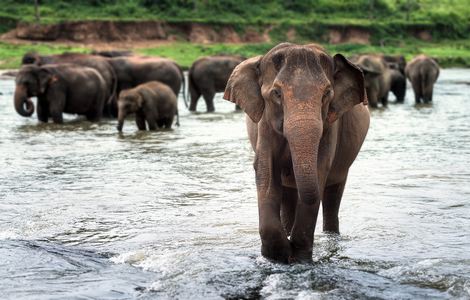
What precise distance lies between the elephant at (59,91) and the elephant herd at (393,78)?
6.82 metres

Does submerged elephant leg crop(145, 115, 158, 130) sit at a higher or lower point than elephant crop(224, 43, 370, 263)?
lower

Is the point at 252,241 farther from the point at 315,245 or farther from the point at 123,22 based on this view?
the point at 123,22

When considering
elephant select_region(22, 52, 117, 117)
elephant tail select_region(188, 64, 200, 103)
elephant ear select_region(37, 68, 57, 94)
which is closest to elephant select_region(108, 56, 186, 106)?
elephant select_region(22, 52, 117, 117)

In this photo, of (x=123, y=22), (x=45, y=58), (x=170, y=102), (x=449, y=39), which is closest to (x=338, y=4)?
(x=449, y=39)

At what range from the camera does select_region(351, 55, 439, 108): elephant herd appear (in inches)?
929

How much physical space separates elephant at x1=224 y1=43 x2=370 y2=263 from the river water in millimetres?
334

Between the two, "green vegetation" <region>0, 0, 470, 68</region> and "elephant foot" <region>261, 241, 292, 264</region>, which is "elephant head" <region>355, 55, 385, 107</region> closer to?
"elephant foot" <region>261, 241, 292, 264</region>

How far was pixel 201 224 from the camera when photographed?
8297mm

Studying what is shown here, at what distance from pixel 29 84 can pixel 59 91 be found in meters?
0.72

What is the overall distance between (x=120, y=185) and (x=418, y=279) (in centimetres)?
511

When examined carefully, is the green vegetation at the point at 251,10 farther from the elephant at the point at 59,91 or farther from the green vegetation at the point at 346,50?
the elephant at the point at 59,91

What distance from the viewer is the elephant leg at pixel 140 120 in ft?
56.2

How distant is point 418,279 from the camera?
618 centimetres

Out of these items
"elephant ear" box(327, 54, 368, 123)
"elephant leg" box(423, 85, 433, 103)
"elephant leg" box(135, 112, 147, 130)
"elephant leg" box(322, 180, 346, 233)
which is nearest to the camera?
"elephant ear" box(327, 54, 368, 123)
